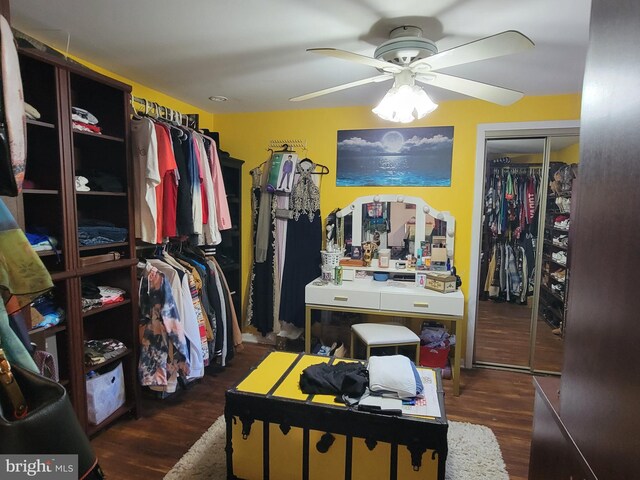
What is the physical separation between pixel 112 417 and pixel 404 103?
2460 millimetres

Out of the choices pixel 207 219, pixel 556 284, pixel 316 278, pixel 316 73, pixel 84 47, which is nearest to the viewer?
pixel 84 47

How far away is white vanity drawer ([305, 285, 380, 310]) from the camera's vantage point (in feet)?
9.72

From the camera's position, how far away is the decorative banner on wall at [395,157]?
3.20m

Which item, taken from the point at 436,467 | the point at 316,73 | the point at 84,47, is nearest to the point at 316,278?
the point at 316,73

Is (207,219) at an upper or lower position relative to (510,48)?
lower

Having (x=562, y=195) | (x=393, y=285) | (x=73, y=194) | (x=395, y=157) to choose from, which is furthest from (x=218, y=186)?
(x=562, y=195)

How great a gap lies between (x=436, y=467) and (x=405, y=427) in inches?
8.1

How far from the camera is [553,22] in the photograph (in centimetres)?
174

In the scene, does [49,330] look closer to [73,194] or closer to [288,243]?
[73,194]

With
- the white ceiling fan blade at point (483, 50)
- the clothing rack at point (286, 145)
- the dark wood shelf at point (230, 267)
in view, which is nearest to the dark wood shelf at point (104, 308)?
the dark wood shelf at point (230, 267)

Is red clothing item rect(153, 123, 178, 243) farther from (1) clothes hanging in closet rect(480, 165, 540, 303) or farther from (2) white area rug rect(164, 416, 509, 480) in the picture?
(1) clothes hanging in closet rect(480, 165, 540, 303)

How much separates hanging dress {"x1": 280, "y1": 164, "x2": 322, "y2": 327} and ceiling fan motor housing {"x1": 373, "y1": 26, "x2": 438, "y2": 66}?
5.57ft

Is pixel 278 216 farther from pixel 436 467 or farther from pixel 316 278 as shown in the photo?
pixel 436 467

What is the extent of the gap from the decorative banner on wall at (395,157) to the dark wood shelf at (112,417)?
2367 mm
